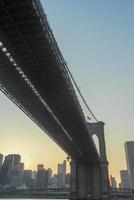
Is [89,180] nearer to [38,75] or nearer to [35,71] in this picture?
[38,75]

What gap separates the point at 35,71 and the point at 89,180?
44288 mm

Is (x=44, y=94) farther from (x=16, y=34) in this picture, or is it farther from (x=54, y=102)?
(x=16, y=34)

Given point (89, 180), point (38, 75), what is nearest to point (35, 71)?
point (38, 75)

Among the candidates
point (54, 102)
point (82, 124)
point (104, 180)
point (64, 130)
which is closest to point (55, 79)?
point (54, 102)

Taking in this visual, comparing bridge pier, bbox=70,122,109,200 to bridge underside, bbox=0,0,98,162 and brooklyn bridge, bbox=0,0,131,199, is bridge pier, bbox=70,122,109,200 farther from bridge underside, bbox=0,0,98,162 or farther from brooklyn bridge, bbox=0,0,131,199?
bridge underside, bbox=0,0,98,162

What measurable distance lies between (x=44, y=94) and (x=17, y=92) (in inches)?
102

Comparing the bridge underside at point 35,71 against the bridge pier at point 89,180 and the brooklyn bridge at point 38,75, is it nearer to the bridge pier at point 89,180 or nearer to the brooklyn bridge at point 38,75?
the brooklyn bridge at point 38,75

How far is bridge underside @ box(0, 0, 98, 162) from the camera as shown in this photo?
1537cm

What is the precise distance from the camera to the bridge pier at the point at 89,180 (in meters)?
57.9

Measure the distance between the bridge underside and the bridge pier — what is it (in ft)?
82.6

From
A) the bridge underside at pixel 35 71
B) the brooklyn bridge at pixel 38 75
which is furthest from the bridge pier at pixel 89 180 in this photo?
the bridge underside at pixel 35 71

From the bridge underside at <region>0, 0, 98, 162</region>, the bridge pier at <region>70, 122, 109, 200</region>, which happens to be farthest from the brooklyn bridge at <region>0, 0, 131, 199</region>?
the bridge pier at <region>70, 122, 109, 200</region>

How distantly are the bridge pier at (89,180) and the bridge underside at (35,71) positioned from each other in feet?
82.6

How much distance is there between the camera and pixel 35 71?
21.5 m
